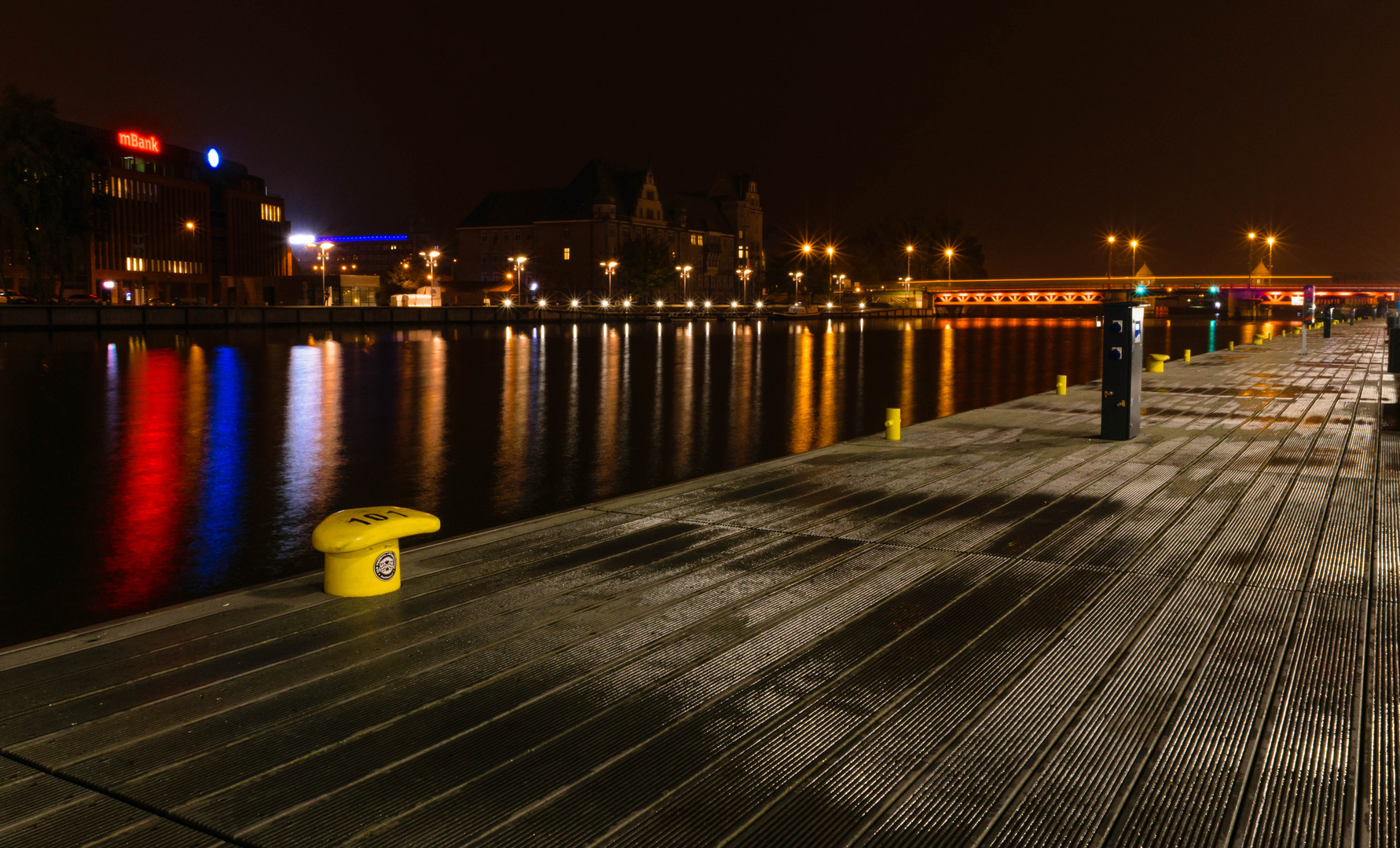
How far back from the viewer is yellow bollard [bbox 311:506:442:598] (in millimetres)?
6086

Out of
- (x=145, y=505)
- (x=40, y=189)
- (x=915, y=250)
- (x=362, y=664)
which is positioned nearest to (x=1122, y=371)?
(x=362, y=664)

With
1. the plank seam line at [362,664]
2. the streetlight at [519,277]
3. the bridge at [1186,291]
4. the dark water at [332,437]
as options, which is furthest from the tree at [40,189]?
the bridge at [1186,291]

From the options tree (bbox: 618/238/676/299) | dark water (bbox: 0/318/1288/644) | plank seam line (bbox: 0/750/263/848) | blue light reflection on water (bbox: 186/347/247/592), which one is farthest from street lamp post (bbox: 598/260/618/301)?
plank seam line (bbox: 0/750/263/848)

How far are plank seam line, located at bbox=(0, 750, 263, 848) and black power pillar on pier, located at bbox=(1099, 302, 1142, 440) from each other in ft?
39.0

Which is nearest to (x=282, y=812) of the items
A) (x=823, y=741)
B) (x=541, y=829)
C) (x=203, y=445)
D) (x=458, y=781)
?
(x=458, y=781)

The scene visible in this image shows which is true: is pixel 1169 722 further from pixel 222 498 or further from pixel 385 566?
pixel 222 498

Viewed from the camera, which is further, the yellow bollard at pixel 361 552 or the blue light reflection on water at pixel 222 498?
the blue light reflection on water at pixel 222 498

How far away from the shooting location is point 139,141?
4109 inches

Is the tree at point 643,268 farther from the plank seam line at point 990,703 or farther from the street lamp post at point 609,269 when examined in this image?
the plank seam line at point 990,703

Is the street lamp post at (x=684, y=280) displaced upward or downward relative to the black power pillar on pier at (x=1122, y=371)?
upward

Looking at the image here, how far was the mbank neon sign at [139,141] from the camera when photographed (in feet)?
337

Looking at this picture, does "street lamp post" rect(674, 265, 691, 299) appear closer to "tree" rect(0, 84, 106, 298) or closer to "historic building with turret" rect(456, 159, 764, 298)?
"historic building with turret" rect(456, 159, 764, 298)

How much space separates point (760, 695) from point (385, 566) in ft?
9.05

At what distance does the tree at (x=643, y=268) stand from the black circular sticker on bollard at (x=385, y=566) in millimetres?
113710
